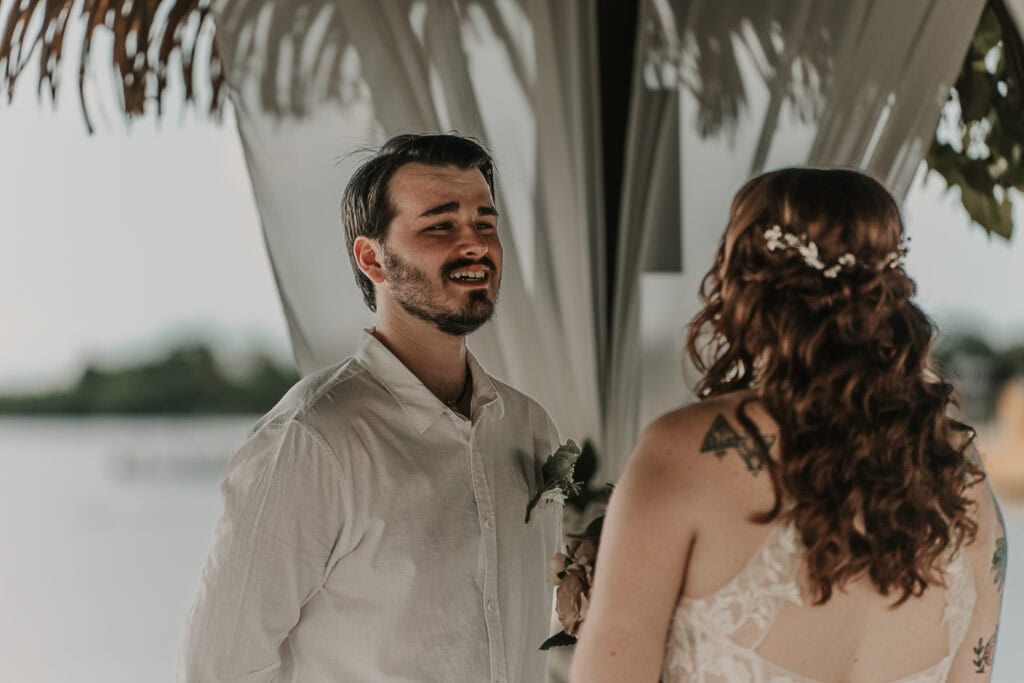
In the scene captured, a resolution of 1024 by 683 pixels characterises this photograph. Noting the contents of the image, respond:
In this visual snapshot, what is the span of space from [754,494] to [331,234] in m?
1.16

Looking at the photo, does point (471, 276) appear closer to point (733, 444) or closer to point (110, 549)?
point (733, 444)

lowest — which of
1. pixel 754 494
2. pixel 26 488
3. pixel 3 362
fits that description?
pixel 3 362

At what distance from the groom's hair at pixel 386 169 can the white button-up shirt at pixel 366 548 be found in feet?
0.52

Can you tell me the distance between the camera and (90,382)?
33.5 feet

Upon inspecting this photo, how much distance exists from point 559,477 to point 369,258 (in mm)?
392

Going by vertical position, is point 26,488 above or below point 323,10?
below

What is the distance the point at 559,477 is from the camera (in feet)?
5.11

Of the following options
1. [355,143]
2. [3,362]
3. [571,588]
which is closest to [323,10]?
[355,143]

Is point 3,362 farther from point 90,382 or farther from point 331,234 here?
point 331,234

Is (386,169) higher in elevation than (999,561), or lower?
higher

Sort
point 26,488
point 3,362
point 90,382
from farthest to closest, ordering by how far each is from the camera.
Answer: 1. point 3,362
2. point 26,488
3. point 90,382

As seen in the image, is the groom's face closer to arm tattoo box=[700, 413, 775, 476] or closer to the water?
arm tattoo box=[700, 413, 775, 476]

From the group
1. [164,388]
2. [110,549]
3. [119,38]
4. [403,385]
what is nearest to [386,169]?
[403,385]

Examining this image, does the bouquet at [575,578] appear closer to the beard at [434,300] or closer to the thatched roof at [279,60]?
the beard at [434,300]
